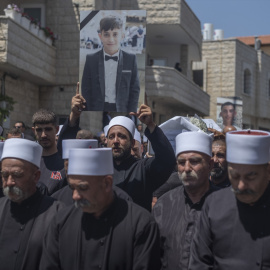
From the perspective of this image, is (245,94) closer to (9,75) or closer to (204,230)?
(9,75)

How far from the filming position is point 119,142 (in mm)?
5590

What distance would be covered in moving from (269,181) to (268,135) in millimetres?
298

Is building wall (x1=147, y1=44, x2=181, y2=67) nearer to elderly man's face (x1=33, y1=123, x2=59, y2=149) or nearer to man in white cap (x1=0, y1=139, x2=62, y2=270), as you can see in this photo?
elderly man's face (x1=33, y1=123, x2=59, y2=149)

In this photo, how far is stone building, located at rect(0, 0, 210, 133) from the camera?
50.5ft

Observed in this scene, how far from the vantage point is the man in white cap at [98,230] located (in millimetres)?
3939

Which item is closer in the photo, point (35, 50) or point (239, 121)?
point (239, 121)

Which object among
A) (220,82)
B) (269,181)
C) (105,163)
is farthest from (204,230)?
(220,82)

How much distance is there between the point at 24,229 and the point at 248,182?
67.3 inches

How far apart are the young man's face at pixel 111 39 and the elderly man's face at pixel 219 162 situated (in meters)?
2.05

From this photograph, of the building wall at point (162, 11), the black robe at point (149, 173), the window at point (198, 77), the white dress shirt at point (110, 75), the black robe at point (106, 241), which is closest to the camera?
the black robe at point (106, 241)

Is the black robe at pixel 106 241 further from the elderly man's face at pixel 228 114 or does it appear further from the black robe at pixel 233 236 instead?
the elderly man's face at pixel 228 114

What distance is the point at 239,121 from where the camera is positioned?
10562 millimetres

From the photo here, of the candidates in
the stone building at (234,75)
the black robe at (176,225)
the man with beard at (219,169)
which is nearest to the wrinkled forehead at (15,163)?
the black robe at (176,225)

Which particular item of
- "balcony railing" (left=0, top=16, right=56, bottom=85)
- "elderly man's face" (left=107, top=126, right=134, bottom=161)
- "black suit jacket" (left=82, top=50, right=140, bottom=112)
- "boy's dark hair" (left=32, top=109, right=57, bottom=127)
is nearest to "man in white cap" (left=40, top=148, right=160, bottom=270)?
"elderly man's face" (left=107, top=126, right=134, bottom=161)
